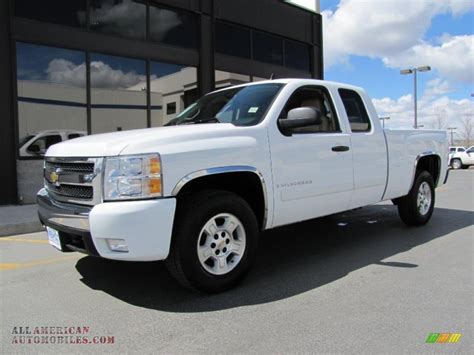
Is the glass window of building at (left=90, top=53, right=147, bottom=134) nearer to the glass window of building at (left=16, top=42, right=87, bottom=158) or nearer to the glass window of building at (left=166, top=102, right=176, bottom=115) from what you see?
the glass window of building at (left=16, top=42, right=87, bottom=158)

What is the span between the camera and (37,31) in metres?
9.92

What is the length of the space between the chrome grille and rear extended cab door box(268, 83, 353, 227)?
1.65 metres

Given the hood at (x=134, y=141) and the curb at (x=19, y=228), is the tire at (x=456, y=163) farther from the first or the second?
the hood at (x=134, y=141)

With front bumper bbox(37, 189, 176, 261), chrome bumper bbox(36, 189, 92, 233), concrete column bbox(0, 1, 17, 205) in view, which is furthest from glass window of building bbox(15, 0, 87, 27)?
front bumper bbox(37, 189, 176, 261)

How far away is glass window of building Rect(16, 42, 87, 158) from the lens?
9859mm

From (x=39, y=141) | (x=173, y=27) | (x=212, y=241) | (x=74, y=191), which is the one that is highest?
(x=173, y=27)

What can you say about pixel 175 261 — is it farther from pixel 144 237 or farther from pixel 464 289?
pixel 464 289

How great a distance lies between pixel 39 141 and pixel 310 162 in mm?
7374

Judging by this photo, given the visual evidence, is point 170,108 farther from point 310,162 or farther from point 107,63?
point 310,162

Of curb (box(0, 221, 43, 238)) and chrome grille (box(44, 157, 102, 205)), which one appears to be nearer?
chrome grille (box(44, 157, 102, 205))

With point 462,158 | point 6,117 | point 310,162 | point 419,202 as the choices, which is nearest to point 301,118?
point 310,162

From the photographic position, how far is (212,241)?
403cm

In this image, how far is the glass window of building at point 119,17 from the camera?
36.0 ft

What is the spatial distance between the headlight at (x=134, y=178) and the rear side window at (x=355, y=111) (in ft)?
9.29
